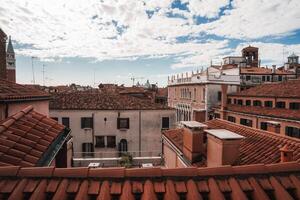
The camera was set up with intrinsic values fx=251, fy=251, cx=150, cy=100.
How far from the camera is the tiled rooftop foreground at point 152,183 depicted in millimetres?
3713

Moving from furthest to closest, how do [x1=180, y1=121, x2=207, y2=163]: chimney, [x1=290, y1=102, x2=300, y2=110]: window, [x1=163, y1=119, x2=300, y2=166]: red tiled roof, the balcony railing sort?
the balcony railing < [x1=290, y1=102, x2=300, y2=110]: window < [x1=180, y1=121, x2=207, y2=163]: chimney < [x1=163, y1=119, x2=300, y2=166]: red tiled roof

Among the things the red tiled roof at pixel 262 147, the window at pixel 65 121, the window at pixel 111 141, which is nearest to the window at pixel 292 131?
the red tiled roof at pixel 262 147

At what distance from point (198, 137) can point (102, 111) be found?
62.7 feet

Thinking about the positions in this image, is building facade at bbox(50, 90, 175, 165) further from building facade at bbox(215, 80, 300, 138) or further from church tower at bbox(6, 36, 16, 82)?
building facade at bbox(215, 80, 300, 138)

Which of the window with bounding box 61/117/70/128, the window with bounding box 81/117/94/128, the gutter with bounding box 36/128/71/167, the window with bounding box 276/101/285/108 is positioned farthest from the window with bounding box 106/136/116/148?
Result: the gutter with bounding box 36/128/71/167

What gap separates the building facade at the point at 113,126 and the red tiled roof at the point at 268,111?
31.2 feet

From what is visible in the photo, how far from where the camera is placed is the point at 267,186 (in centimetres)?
400

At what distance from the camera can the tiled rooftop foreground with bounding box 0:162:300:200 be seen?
371 centimetres

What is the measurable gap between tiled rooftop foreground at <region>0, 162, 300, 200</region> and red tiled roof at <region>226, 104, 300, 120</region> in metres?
22.1

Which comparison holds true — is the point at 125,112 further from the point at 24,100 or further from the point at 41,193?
the point at 41,193

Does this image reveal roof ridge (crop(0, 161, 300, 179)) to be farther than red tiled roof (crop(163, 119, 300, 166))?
No

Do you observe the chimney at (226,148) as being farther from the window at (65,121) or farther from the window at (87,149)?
the window at (65,121)

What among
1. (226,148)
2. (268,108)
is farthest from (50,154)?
(268,108)

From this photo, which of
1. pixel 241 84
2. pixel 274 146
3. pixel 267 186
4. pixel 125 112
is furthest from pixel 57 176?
pixel 241 84
